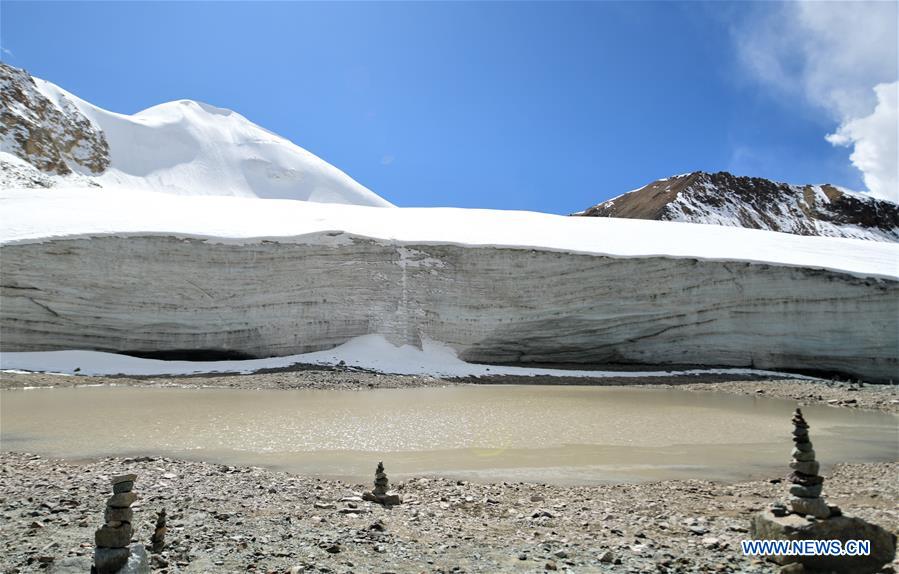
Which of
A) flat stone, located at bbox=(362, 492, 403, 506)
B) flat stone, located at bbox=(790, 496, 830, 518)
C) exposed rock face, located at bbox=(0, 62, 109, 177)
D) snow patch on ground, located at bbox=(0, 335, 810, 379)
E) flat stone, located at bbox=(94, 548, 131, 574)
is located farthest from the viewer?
exposed rock face, located at bbox=(0, 62, 109, 177)

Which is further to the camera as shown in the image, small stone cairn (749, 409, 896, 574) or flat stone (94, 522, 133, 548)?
small stone cairn (749, 409, 896, 574)

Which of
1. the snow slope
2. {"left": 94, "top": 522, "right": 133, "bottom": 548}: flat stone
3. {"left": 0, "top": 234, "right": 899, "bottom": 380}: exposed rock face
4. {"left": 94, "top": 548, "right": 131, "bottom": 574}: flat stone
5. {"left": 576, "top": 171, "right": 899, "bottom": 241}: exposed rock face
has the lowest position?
{"left": 94, "top": 548, "right": 131, "bottom": 574}: flat stone

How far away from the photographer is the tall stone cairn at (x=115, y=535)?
2.51 meters

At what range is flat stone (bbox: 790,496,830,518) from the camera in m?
2.93

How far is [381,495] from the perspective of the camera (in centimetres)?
419

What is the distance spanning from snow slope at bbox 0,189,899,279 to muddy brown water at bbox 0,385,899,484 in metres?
7.70

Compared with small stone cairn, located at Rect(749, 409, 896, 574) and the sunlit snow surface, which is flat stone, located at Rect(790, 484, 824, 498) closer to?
small stone cairn, located at Rect(749, 409, 896, 574)

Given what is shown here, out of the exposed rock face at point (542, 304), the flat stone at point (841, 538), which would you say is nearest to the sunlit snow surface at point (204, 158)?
the exposed rock face at point (542, 304)

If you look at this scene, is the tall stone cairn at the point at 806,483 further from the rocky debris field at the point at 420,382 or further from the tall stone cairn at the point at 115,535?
the rocky debris field at the point at 420,382

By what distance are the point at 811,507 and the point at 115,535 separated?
3.56m

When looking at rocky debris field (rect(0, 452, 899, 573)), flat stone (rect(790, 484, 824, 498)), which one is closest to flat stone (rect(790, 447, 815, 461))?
flat stone (rect(790, 484, 824, 498))

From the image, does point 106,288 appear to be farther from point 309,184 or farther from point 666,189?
point 666,189

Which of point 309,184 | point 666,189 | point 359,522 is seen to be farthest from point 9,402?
point 666,189

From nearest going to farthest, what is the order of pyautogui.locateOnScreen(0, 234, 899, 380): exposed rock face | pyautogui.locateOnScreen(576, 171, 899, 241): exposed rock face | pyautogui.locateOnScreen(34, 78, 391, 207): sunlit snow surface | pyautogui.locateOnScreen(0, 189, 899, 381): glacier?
1. pyautogui.locateOnScreen(0, 189, 899, 381): glacier
2. pyautogui.locateOnScreen(0, 234, 899, 380): exposed rock face
3. pyautogui.locateOnScreen(34, 78, 391, 207): sunlit snow surface
4. pyautogui.locateOnScreen(576, 171, 899, 241): exposed rock face
